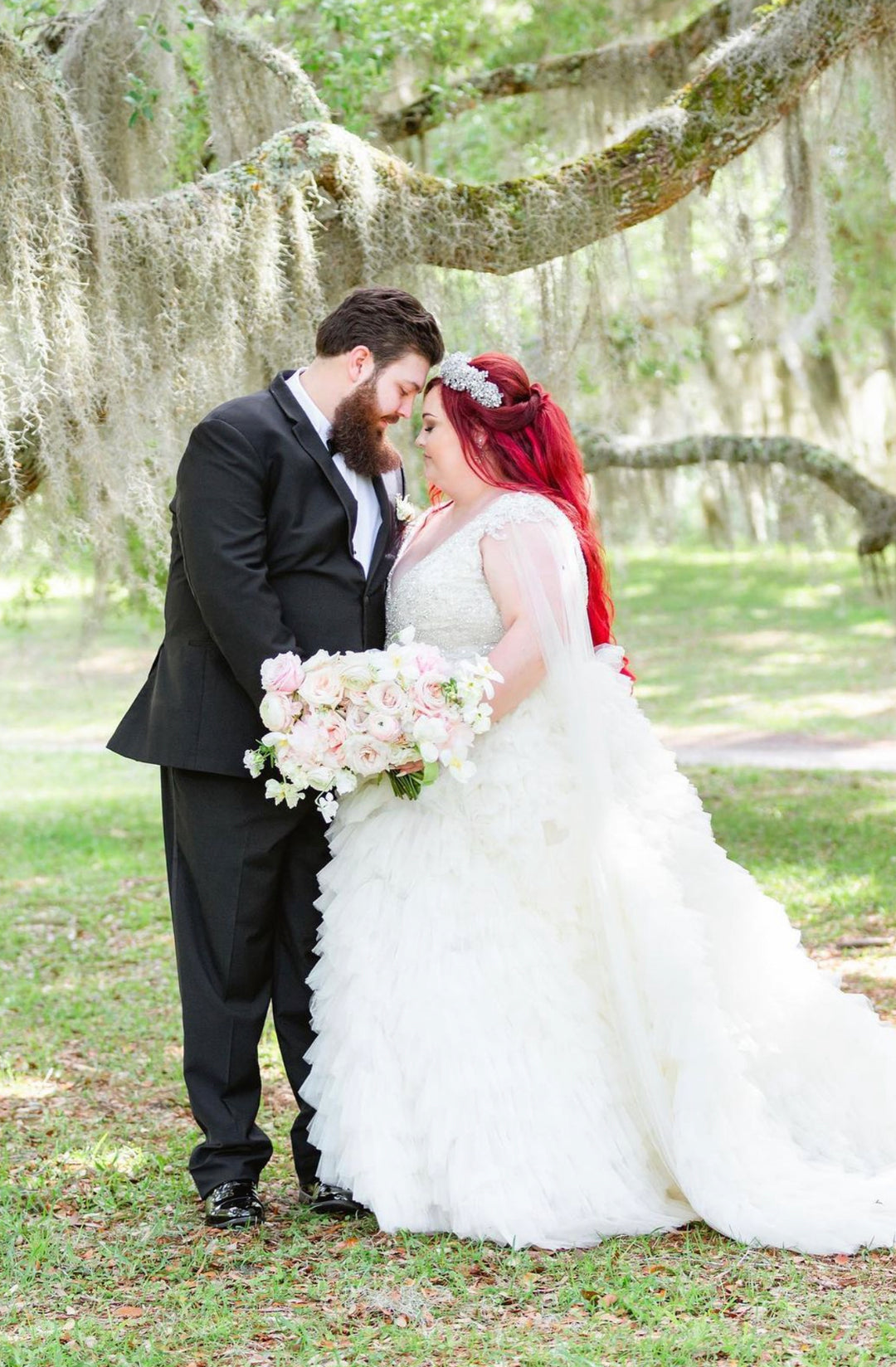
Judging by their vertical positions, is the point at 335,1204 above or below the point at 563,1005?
below

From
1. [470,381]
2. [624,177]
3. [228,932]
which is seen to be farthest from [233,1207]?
[624,177]

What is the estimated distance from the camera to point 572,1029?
3549 mm

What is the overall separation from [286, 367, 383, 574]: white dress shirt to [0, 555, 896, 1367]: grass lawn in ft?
5.35

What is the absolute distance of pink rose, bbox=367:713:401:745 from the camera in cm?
333

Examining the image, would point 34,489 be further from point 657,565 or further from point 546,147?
point 657,565

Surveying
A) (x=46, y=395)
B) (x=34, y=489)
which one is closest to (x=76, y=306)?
(x=46, y=395)

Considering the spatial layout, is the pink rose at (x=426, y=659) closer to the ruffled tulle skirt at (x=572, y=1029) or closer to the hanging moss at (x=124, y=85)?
the ruffled tulle skirt at (x=572, y=1029)

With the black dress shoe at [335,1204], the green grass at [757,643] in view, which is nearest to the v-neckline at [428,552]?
the black dress shoe at [335,1204]

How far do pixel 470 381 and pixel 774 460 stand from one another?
5.71m

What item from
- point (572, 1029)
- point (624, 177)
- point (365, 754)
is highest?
point (624, 177)

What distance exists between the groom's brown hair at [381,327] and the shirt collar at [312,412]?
0.11 m

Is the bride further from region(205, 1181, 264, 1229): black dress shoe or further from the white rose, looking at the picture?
the white rose

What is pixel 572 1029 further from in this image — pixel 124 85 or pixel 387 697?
pixel 124 85

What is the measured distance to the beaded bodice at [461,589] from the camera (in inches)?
145
